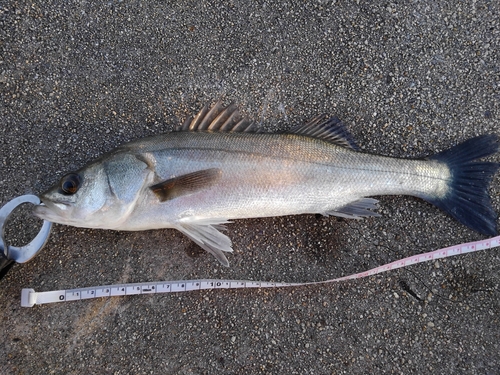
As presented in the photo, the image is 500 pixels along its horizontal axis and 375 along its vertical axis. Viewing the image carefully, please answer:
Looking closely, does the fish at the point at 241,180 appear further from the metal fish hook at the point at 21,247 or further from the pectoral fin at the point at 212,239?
the metal fish hook at the point at 21,247

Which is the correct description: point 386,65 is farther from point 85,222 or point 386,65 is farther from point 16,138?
point 16,138

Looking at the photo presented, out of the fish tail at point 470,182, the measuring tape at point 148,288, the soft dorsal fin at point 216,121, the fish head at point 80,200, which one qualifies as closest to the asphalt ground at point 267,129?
the measuring tape at point 148,288

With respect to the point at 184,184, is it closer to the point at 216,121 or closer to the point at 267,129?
the point at 216,121


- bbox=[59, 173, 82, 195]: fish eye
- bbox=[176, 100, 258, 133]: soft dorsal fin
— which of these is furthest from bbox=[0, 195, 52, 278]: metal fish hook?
bbox=[176, 100, 258, 133]: soft dorsal fin

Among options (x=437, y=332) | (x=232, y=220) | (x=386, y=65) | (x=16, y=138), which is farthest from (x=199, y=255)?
(x=386, y=65)

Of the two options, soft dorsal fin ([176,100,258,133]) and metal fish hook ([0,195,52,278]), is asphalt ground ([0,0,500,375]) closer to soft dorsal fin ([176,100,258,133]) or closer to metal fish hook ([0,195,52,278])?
metal fish hook ([0,195,52,278])

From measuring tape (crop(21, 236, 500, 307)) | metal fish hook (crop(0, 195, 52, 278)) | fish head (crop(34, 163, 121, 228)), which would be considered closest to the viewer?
fish head (crop(34, 163, 121, 228))

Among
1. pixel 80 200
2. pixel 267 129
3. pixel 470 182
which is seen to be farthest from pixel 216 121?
pixel 470 182
